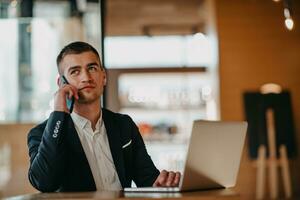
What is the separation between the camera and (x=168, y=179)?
6.49 feet

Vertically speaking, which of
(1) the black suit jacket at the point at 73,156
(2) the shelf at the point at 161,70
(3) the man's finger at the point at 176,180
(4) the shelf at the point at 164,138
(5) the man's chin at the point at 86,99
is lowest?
(4) the shelf at the point at 164,138

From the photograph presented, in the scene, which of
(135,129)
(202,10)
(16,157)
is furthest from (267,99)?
(135,129)

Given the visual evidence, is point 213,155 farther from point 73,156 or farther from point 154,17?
point 154,17

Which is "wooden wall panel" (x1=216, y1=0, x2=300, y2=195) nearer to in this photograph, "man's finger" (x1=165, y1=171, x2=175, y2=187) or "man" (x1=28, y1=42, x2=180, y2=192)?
"man" (x1=28, y1=42, x2=180, y2=192)

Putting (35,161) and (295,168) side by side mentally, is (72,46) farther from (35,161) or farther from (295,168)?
(295,168)

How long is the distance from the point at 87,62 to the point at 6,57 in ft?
10.1

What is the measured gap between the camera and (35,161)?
1.88m

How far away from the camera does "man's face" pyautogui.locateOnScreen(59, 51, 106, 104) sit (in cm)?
203

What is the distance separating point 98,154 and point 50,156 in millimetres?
235

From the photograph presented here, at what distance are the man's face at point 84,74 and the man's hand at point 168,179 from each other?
38 cm

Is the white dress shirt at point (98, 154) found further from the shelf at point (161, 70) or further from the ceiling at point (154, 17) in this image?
the shelf at point (161, 70)

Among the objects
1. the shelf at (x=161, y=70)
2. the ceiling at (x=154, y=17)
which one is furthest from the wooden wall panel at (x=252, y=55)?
the shelf at (x=161, y=70)

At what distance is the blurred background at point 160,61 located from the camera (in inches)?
187

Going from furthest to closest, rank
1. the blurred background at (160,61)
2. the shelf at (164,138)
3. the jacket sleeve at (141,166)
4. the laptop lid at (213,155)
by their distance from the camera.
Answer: the shelf at (164,138) → the blurred background at (160,61) → the jacket sleeve at (141,166) → the laptop lid at (213,155)
